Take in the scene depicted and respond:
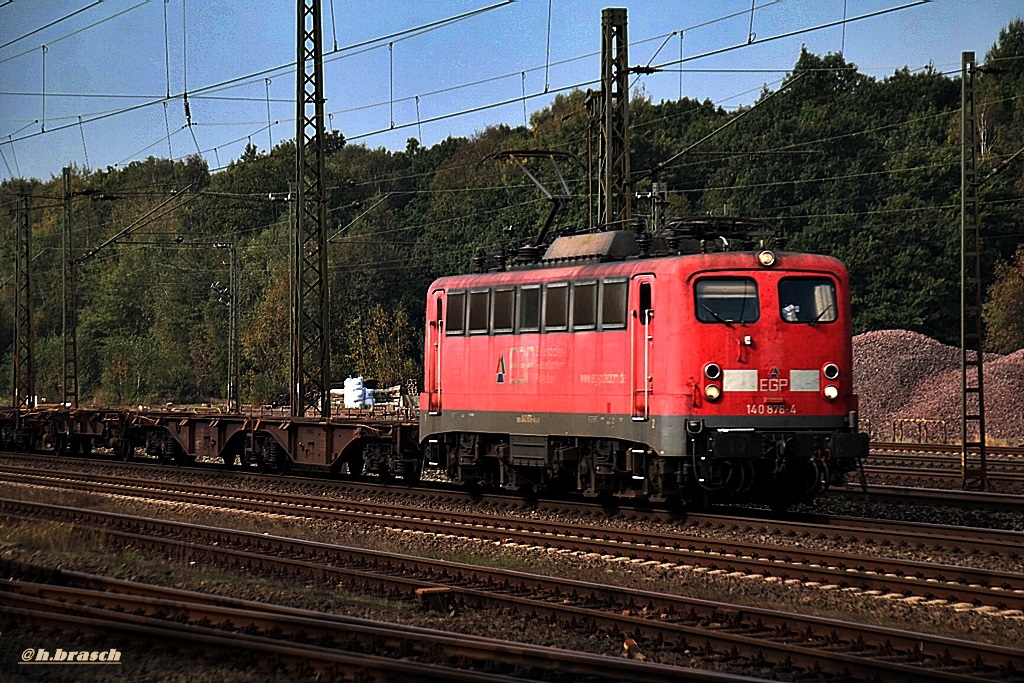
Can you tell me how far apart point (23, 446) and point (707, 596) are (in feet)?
106

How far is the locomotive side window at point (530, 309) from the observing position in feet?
68.2

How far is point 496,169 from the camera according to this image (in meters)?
91.9

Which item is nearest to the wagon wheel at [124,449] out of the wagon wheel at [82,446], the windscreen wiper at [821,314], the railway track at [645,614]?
the wagon wheel at [82,446]

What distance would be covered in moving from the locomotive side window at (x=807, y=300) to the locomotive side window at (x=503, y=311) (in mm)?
4828

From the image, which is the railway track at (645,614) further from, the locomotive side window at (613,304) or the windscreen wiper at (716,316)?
the windscreen wiper at (716,316)

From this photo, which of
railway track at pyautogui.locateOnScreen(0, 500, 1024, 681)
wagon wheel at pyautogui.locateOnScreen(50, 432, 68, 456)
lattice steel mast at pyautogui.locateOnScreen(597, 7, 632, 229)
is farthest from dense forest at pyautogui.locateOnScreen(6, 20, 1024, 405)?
railway track at pyautogui.locateOnScreen(0, 500, 1024, 681)

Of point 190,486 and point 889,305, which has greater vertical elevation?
point 889,305

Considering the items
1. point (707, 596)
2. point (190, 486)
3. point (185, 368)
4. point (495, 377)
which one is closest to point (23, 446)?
point (190, 486)

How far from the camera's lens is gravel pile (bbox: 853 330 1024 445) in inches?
1734

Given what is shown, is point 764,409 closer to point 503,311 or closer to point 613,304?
point 613,304

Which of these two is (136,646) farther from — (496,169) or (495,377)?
(496,169)

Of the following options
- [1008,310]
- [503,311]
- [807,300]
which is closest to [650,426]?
[807,300]

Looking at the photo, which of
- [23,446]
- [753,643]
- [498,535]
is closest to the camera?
[753,643]

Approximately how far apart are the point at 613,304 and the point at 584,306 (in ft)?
2.18
